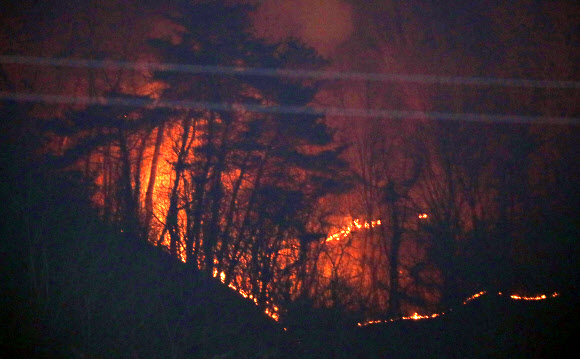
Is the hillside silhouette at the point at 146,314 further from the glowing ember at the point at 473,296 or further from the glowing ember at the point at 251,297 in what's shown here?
the glowing ember at the point at 473,296

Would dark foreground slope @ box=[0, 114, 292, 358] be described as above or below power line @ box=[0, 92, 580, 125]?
below

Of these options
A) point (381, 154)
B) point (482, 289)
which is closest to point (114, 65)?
point (381, 154)

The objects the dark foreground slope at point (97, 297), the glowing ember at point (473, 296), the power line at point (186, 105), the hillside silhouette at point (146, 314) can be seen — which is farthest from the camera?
the power line at point (186, 105)

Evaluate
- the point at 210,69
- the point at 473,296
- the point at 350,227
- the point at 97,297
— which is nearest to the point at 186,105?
the point at 210,69

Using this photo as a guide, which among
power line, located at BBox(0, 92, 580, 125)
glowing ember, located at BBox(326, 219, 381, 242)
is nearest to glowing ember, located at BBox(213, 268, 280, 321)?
→ glowing ember, located at BBox(326, 219, 381, 242)

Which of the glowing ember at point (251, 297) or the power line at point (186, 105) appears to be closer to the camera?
the glowing ember at point (251, 297)

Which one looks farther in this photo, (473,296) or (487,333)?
(473,296)

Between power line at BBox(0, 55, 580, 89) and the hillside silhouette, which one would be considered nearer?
the hillside silhouette

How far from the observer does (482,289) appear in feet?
A: 38.4

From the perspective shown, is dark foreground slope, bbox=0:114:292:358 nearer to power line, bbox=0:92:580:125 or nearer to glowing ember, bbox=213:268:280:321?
glowing ember, bbox=213:268:280:321

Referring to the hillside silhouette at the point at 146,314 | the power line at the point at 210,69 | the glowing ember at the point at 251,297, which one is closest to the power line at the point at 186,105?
the power line at the point at 210,69

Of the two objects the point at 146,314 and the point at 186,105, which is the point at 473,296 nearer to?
the point at 146,314

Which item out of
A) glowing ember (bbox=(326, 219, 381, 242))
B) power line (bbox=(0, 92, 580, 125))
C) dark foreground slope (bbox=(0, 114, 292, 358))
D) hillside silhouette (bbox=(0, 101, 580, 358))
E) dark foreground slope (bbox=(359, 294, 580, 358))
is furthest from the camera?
power line (bbox=(0, 92, 580, 125))

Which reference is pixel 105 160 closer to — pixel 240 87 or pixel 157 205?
pixel 157 205
